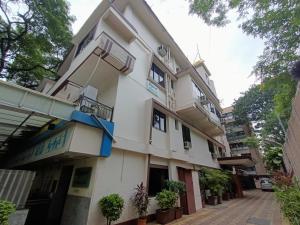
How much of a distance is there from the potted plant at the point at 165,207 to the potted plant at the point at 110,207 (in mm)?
2285

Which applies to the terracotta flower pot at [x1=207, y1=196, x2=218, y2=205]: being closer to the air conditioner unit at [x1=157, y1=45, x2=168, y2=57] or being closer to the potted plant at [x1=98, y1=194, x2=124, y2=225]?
the potted plant at [x1=98, y1=194, x2=124, y2=225]

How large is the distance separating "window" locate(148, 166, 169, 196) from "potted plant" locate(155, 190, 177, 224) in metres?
0.69

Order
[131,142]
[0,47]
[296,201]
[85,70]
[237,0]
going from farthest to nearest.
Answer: [0,47] < [85,70] < [131,142] < [237,0] < [296,201]

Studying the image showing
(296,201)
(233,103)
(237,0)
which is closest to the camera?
(296,201)

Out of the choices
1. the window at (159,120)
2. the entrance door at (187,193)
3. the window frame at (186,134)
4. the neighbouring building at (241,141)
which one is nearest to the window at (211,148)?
the window frame at (186,134)

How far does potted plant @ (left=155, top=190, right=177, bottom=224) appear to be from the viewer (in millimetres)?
6682

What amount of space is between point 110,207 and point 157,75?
331 inches

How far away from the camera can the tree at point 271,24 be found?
15.7 ft

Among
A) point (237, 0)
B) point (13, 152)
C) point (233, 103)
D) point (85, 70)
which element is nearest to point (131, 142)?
point (85, 70)

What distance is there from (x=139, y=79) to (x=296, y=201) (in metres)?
7.84

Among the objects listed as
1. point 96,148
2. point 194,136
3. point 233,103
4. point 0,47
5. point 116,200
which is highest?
point 233,103

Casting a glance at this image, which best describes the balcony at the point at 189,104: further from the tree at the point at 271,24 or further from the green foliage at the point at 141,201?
the green foliage at the point at 141,201

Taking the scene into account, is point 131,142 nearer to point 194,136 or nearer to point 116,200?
point 116,200

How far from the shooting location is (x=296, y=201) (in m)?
4.07
